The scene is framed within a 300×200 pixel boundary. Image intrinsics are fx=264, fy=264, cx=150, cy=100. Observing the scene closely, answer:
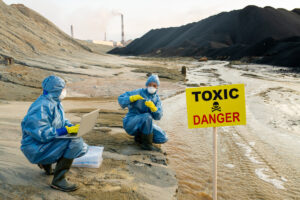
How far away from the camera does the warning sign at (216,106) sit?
2699 millimetres

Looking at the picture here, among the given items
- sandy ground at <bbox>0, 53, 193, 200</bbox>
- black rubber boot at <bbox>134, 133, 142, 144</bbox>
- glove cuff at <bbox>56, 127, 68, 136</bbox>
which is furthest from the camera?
black rubber boot at <bbox>134, 133, 142, 144</bbox>

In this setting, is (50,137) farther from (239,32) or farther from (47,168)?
(239,32)

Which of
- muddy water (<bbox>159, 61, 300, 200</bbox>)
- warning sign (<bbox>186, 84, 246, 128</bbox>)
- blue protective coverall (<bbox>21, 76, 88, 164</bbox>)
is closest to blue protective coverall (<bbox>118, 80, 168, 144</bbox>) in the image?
muddy water (<bbox>159, 61, 300, 200</bbox>)

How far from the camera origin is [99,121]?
5746mm

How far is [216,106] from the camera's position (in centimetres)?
272

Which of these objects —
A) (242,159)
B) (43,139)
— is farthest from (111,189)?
(242,159)

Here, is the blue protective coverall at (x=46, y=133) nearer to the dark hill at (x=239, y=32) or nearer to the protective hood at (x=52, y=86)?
the protective hood at (x=52, y=86)

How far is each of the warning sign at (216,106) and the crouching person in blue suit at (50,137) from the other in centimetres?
118

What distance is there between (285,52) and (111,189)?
88.1 ft

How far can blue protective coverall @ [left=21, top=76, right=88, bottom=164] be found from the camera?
239 centimetres

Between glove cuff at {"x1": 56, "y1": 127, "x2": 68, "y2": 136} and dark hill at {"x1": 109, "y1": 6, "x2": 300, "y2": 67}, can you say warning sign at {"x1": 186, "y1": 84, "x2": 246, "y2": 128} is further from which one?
dark hill at {"x1": 109, "y1": 6, "x2": 300, "y2": 67}

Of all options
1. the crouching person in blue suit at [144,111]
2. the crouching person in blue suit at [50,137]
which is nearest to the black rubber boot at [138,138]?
the crouching person in blue suit at [144,111]

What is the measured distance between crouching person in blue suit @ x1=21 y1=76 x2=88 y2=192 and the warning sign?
3.88 feet

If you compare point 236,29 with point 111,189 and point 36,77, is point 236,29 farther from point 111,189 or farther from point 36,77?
point 111,189
